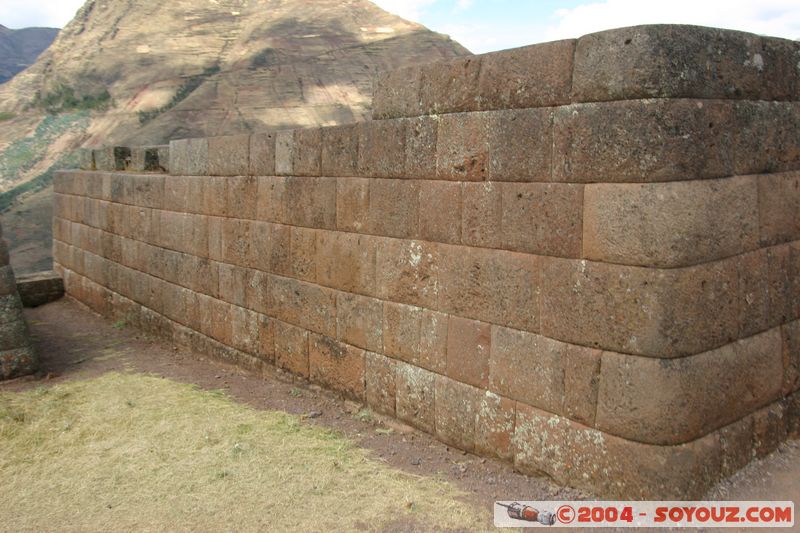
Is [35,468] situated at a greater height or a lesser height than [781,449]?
lesser

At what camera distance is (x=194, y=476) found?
4.41 metres

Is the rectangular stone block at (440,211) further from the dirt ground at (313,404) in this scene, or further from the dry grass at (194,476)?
the dry grass at (194,476)

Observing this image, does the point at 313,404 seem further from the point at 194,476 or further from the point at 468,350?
the point at 468,350

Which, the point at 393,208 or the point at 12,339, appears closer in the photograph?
the point at 393,208

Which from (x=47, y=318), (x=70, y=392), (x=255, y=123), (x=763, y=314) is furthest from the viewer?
(x=255, y=123)

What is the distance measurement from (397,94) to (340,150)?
31.6 inches

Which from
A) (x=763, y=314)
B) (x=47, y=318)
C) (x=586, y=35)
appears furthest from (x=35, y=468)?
(x=47, y=318)

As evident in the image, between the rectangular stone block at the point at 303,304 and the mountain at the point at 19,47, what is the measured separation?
71331mm

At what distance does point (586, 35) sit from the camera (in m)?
3.64

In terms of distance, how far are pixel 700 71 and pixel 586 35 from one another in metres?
0.61

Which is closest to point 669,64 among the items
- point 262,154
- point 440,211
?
point 440,211

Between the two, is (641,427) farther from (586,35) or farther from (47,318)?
(47,318)

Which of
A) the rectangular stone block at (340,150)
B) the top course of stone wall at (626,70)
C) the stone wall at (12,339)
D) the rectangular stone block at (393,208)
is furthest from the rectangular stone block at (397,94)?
the stone wall at (12,339)

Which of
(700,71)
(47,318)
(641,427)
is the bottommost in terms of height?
(47,318)
